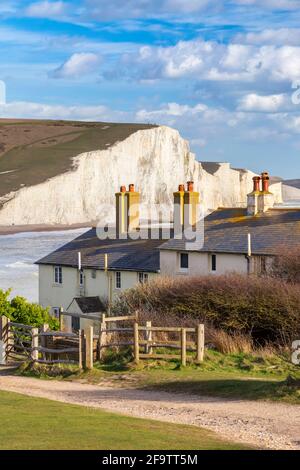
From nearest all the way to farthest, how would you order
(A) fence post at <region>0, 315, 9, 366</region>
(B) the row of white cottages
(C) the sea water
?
(A) fence post at <region>0, 315, 9, 366</region> < (B) the row of white cottages < (C) the sea water

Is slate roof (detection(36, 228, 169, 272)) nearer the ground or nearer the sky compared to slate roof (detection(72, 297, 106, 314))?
nearer the sky

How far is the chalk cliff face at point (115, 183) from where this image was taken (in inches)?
5733

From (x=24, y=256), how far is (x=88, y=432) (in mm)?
73838

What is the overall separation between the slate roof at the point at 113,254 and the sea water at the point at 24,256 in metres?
3.66

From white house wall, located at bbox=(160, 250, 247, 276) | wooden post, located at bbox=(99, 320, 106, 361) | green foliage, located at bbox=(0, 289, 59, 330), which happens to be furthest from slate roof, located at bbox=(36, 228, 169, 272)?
wooden post, located at bbox=(99, 320, 106, 361)

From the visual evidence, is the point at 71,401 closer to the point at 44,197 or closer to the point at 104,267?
the point at 104,267

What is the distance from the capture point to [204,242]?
41750 millimetres

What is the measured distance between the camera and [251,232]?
1613 inches

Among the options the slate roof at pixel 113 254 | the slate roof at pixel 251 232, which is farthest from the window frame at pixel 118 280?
the slate roof at pixel 251 232

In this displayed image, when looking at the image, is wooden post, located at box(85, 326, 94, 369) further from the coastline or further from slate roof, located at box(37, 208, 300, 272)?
the coastline

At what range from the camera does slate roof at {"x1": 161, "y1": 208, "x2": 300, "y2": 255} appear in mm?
39375

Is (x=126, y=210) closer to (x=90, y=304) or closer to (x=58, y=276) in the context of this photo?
(x=58, y=276)

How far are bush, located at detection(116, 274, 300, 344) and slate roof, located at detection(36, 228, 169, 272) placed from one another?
28.7ft

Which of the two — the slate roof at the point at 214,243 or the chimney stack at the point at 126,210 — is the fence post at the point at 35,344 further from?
the chimney stack at the point at 126,210
